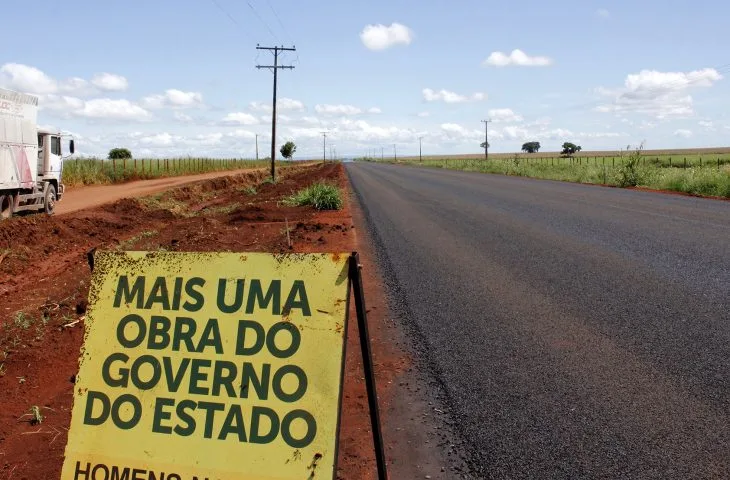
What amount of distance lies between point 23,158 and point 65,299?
1110cm

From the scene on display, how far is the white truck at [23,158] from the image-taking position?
16.2 m

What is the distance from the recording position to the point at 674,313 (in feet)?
21.5

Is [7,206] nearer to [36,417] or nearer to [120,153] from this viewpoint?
[36,417]

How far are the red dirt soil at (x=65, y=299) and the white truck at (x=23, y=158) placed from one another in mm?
1460

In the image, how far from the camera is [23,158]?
17203 mm

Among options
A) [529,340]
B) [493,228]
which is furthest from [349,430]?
[493,228]

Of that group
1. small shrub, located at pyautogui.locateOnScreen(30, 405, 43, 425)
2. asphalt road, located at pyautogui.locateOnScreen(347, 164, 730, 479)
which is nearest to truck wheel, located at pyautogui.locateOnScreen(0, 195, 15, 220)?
asphalt road, located at pyautogui.locateOnScreen(347, 164, 730, 479)

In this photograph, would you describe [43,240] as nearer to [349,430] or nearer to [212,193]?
[349,430]

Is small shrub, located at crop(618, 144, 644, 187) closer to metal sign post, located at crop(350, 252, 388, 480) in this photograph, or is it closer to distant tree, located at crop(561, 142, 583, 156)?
metal sign post, located at crop(350, 252, 388, 480)

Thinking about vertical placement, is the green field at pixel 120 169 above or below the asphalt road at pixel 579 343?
above

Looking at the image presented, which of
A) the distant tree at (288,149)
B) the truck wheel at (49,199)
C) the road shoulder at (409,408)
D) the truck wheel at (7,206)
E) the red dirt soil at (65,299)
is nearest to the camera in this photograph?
the road shoulder at (409,408)

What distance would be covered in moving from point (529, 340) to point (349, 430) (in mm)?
2384

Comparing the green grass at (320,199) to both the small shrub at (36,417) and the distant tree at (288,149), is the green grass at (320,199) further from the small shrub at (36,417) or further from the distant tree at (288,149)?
the distant tree at (288,149)

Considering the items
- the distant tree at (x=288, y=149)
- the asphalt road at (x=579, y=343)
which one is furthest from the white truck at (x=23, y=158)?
the distant tree at (x=288, y=149)
